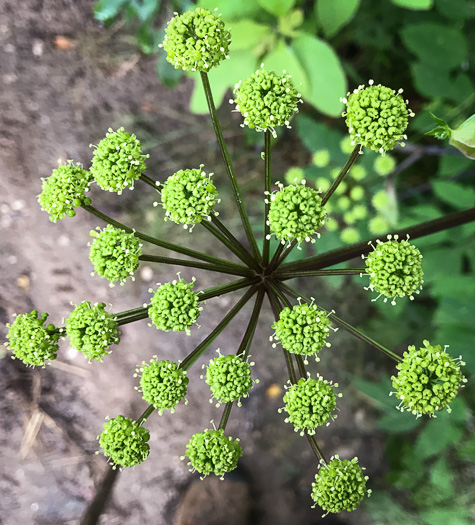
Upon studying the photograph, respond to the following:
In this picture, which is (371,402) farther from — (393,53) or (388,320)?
(393,53)

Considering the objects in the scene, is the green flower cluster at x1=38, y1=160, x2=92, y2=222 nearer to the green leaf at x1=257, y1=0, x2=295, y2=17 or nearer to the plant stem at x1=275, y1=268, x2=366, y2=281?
the plant stem at x1=275, y1=268, x2=366, y2=281

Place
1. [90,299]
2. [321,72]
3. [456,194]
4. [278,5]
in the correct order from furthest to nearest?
[90,299]
[456,194]
[321,72]
[278,5]

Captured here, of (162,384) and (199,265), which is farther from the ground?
(199,265)

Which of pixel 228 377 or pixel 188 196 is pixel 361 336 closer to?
pixel 228 377

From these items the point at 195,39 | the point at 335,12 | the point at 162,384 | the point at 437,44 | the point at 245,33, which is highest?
the point at 437,44

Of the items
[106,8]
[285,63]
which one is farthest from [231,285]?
[106,8]

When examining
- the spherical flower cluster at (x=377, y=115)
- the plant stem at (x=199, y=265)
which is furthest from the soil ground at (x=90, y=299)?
the spherical flower cluster at (x=377, y=115)
